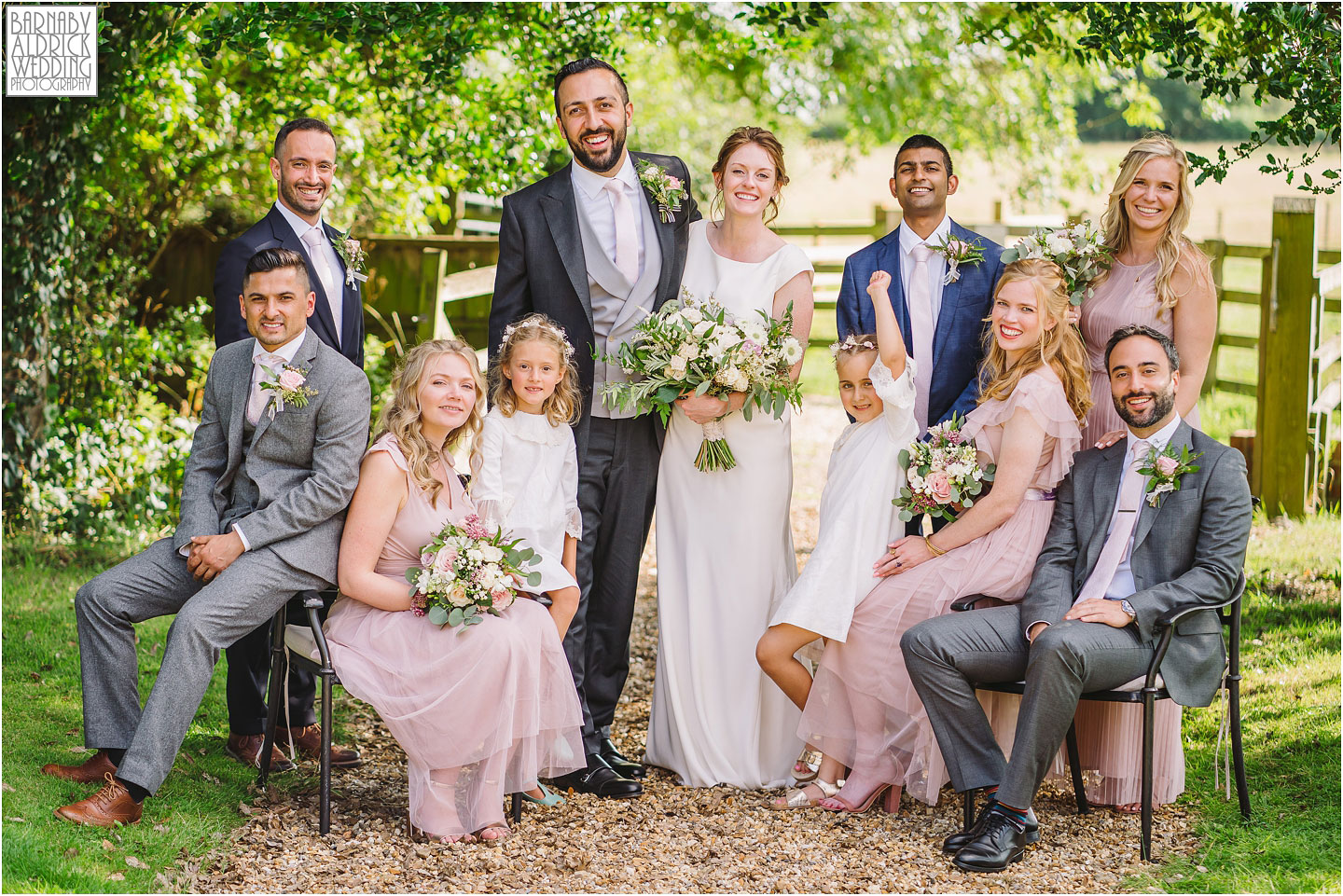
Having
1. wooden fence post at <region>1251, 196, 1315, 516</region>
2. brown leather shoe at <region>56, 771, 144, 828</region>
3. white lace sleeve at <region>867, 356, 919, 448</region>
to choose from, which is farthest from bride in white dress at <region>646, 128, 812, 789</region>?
wooden fence post at <region>1251, 196, 1315, 516</region>

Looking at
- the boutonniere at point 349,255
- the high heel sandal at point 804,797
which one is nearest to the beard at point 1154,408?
the high heel sandal at point 804,797

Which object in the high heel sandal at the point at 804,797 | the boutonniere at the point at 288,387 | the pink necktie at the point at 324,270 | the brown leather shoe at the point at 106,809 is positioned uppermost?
the pink necktie at the point at 324,270

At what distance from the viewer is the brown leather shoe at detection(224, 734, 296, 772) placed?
477cm

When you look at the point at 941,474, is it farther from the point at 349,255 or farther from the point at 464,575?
the point at 349,255

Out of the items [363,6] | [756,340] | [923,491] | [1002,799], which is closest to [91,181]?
[363,6]

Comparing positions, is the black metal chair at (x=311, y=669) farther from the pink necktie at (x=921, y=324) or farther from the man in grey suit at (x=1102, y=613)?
the pink necktie at (x=921, y=324)

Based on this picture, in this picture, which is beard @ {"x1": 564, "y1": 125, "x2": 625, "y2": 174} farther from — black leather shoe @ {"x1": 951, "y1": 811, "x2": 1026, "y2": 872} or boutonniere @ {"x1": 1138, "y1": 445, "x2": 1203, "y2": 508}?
black leather shoe @ {"x1": 951, "y1": 811, "x2": 1026, "y2": 872}

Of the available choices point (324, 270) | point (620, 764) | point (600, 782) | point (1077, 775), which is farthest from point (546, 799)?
point (324, 270)

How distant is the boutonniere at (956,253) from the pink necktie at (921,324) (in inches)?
2.8

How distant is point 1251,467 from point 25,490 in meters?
7.99

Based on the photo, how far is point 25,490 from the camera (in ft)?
24.9

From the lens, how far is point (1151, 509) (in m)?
4.18

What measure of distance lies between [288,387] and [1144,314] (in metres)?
3.18

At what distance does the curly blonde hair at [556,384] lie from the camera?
4.47 m
